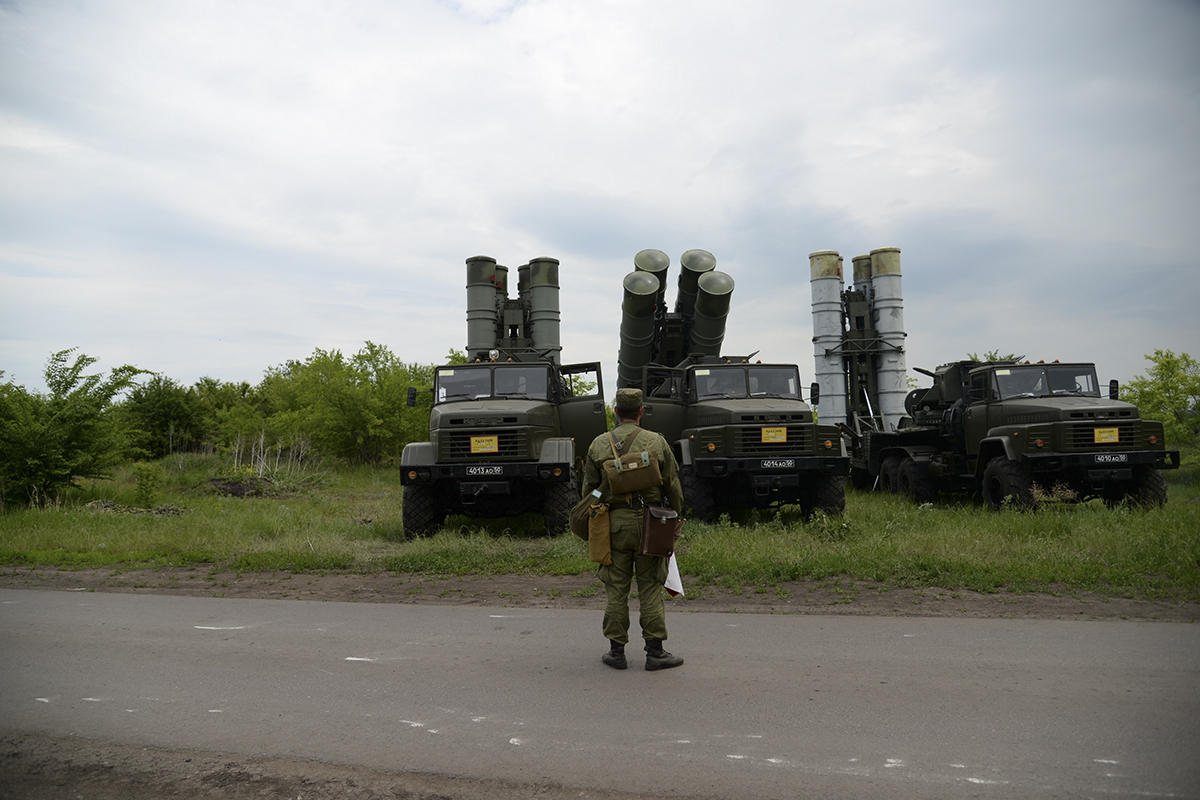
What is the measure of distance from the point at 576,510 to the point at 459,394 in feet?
22.5

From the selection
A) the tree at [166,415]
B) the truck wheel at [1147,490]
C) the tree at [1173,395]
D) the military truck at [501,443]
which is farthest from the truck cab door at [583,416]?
the tree at [166,415]

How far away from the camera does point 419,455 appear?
35.8 feet

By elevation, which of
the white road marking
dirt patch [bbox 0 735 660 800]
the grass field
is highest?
the grass field

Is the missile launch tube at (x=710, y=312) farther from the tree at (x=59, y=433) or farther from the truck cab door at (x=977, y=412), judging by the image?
the tree at (x=59, y=433)

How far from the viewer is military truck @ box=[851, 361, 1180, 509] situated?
1171cm

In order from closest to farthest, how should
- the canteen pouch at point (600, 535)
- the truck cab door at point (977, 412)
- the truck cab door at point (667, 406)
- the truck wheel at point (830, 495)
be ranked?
the canteen pouch at point (600, 535)
the truck wheel at point (830, 495)
the truck cab door at point (667, 406)
the truck cab door at point (977, 412)

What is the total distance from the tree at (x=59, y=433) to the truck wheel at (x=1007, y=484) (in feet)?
51.7

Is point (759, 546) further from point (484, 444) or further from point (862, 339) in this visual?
point (862, 339)

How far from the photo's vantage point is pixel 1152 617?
20.0 feet

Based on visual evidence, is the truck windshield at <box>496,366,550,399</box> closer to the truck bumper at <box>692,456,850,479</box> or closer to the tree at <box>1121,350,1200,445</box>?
the truck bumper at <box>692,456,850,479</box>

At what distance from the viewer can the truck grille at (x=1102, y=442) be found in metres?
11.7

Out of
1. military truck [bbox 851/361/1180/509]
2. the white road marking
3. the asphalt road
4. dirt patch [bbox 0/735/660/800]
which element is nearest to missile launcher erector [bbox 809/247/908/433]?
military truck [bbox 851/361/1180/509]

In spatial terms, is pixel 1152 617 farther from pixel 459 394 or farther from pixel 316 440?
pixel 316 440

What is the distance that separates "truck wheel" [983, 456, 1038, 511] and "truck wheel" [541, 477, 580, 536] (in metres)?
6.21
